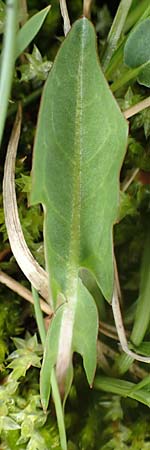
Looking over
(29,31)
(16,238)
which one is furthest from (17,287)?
(29,31)

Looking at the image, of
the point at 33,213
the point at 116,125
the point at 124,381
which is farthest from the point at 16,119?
the point at 124,381

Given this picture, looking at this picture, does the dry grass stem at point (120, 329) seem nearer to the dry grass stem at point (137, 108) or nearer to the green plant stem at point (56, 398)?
the green plant stem at point (56, 398)

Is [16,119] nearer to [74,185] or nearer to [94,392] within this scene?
[74,185]

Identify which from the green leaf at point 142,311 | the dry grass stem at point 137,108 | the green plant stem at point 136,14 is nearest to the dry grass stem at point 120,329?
the green leaf at point 142,311

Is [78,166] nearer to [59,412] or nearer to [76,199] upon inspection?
[76,199]

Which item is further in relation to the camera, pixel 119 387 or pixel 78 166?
pixel 119 387

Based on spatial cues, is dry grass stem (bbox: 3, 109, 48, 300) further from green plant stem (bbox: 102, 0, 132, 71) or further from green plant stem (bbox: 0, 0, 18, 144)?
green plant stem (bbox: 0, 0, 18, 144)
